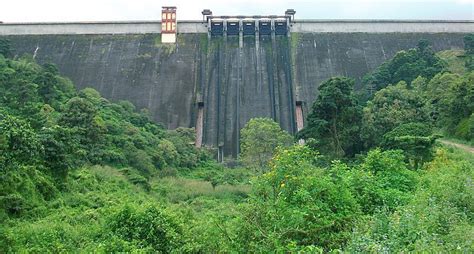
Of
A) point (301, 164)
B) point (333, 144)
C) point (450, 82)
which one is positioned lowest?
point (301, 164)

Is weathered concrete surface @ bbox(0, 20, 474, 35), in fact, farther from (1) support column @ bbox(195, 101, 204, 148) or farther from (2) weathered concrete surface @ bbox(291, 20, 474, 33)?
(1) support column @ bbox(195, 101, 204, 148)

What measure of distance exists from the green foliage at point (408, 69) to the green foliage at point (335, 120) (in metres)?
7.97

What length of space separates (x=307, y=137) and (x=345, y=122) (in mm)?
1351

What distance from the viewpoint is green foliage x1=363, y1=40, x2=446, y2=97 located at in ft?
83.0

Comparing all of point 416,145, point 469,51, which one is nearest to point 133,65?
point 469,51

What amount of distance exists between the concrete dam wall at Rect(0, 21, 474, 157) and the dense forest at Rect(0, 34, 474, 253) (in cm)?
341

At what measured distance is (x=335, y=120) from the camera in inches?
725

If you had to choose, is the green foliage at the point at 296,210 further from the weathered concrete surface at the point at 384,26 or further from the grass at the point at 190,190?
the weathered concrete surface at the point at 384,26

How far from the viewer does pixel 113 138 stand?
20.5 metres

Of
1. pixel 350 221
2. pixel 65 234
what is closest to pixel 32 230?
pixel 65 234

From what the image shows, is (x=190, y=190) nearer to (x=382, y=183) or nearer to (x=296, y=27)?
(x=382, y=183)

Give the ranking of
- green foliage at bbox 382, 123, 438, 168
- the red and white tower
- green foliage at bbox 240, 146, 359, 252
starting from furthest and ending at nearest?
1. the red and white tower
2. green foliage at bbox 382, 123, 438, 168
3. green foliage at bbox 240, 146, 359, 252

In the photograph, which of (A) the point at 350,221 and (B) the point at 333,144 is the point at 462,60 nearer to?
(B) the point at 333,144

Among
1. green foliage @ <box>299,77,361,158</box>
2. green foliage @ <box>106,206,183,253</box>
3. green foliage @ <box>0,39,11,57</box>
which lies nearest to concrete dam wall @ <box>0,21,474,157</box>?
green foliage @ <box>0,39,11,57</box>
